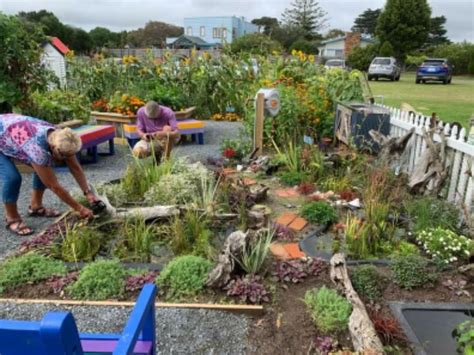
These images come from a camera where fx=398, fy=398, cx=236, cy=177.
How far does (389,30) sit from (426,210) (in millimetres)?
34801

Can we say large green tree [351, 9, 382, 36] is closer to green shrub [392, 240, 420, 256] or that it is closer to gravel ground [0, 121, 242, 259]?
gravel ground [0, 121, 242, 259]

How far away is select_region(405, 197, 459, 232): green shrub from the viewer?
3.45 meters

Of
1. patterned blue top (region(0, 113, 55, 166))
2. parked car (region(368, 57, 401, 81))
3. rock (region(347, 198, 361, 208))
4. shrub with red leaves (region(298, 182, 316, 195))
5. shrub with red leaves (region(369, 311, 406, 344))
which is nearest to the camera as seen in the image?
shrub with red leaves (region(369, 311, 406, 344))

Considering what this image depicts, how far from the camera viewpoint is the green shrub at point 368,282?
2615mm

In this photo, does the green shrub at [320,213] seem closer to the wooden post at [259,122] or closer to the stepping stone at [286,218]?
the stepping stone at [286,218]

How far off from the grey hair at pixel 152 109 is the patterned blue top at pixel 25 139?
2.09 m

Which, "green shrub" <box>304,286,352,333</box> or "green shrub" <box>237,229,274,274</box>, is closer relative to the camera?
"green shrub" <box>304,286,352,333</box>

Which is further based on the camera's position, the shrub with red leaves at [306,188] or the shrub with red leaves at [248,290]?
the shrub with red leaves at [306,188]

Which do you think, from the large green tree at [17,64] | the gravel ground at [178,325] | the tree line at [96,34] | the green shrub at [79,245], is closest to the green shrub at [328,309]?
the gravel ground at [178,325]

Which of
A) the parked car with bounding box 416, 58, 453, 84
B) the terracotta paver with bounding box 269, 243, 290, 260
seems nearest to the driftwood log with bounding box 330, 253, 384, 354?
the terracotta paver with bounding box 269, 243, 290, 260

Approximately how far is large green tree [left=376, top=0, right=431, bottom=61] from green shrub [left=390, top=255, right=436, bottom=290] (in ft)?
116

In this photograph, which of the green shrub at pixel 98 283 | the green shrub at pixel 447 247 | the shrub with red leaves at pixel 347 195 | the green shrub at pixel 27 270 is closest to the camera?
the green shrub at pixel 98 283

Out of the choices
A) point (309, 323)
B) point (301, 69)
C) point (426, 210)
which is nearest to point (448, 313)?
point (309, 323)

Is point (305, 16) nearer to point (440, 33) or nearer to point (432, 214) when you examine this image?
point (440, 33)
